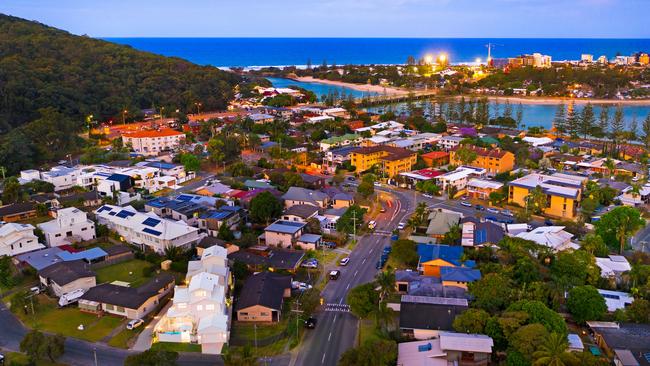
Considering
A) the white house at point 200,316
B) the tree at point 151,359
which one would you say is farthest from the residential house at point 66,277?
the tree at point 151,359

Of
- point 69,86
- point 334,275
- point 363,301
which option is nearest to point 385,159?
point 334,275

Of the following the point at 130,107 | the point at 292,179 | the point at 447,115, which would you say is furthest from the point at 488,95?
the point at 292,179

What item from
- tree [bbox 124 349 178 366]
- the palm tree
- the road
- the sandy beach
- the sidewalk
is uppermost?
the sandy beach

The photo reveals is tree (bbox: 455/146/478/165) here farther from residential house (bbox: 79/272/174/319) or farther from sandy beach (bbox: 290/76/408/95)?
sandy beach (bbox: 290/76/408/95)

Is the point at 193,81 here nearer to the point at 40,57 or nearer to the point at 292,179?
the point at 40,57

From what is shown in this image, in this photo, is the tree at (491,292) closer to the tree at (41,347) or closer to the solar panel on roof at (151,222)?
the tree at (41,347)

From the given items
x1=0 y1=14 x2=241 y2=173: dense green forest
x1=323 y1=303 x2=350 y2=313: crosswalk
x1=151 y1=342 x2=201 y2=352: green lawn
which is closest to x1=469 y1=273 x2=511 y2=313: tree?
x1=323 y1=303 x2=350 y2=313: crosswalk
